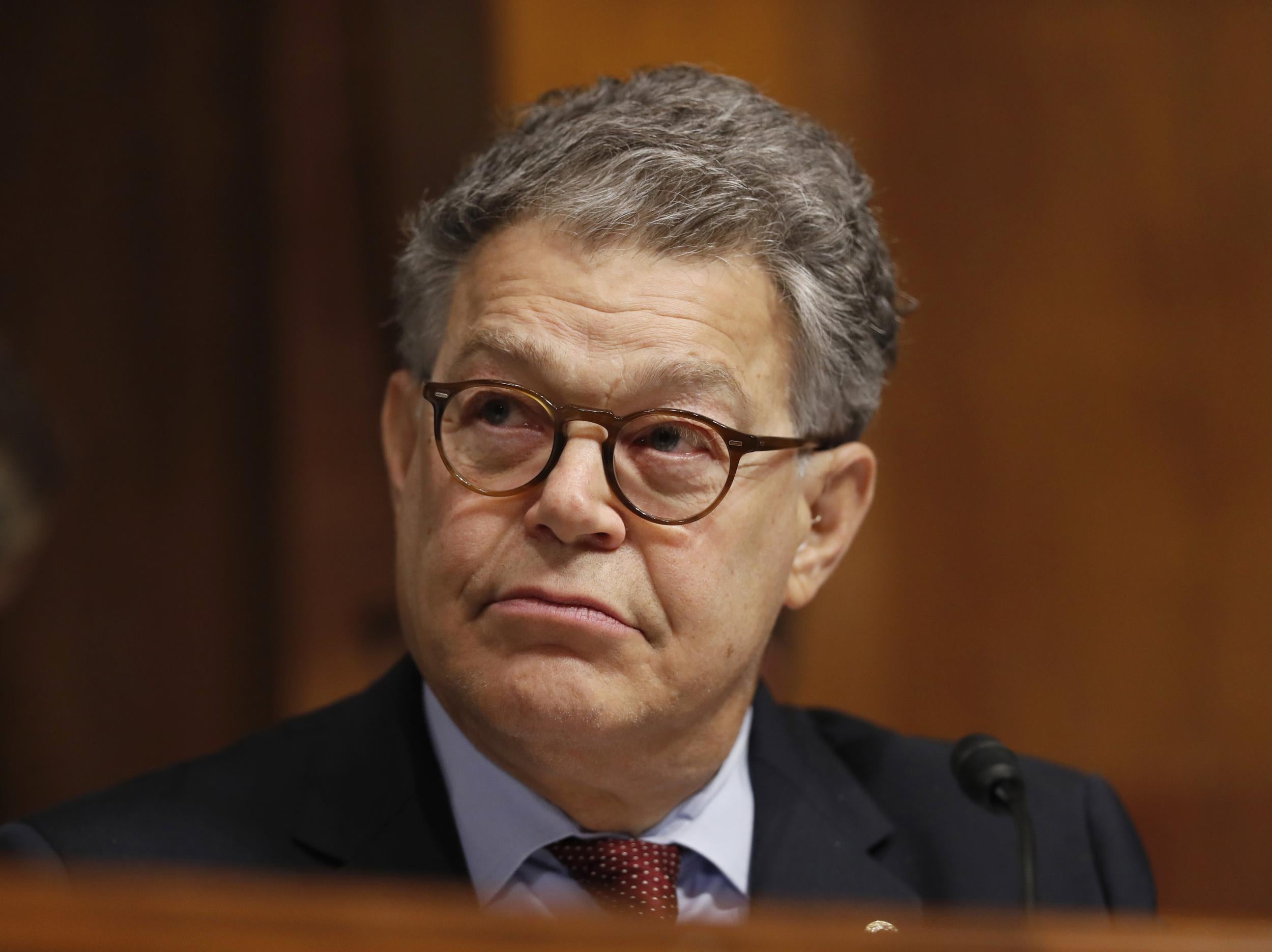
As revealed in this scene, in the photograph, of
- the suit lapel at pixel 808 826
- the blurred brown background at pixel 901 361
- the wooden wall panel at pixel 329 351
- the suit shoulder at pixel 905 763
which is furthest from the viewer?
the wooden wall panel at pixel 329 351

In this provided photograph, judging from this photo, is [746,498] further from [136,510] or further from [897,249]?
[136,510]

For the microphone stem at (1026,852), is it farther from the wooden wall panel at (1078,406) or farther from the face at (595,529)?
the wooden wall panel at (1078,406)

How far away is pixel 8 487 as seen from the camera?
330 cm

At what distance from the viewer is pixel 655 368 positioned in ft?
5.18

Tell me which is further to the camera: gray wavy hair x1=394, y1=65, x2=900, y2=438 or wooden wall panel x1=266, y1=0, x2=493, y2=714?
wooden wall panel x1=266, y1=0, x2=493, y2=714

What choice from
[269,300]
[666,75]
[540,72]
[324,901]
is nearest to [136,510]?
[269,300]

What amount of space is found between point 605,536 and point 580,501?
0.20 feet

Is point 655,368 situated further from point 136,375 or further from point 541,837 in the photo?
point 136,375

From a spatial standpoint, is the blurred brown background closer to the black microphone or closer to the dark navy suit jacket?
the dark navy suit jacket

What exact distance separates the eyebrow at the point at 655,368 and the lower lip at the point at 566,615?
275mm

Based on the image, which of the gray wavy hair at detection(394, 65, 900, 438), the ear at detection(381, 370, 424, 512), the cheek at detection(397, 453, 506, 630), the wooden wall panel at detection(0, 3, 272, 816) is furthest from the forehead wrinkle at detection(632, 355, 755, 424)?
the wooden wall panel at detection(0, 3, 272, 816)

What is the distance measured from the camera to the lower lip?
1527 millimetres

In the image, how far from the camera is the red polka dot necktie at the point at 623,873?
1655 millimetres

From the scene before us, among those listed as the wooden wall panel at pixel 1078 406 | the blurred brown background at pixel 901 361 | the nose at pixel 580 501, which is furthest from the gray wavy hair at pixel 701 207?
the wooden wall panel at pixel 1078 406
